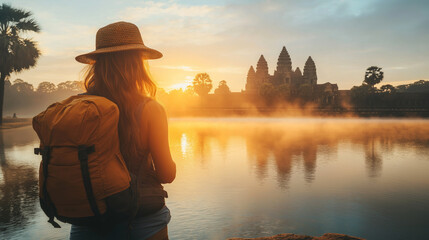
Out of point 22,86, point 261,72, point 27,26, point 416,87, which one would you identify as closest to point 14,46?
point 27,26

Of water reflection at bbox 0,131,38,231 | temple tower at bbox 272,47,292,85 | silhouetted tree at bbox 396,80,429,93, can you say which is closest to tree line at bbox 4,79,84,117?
temple tower at bbox 272,47,292,85

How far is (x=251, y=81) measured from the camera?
331 ft

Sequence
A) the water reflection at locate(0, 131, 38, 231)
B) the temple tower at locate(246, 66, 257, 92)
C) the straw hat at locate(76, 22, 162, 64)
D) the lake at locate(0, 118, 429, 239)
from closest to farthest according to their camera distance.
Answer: the straw hat at locate(76, 22, 162, 64) < the lake at locate(0, 118, 429, 239) < the water reflection at locate(0, 131, 38, 231) < the temple tower at locate(246, 66, 257, 92)

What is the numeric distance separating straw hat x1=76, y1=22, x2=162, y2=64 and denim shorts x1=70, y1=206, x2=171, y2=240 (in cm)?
81

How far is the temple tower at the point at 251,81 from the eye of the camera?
99.6 metres

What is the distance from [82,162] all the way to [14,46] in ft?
112

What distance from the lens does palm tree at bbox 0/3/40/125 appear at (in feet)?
98.4

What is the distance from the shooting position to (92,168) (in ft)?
4.81

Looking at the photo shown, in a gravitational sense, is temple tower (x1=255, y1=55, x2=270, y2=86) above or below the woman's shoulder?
above

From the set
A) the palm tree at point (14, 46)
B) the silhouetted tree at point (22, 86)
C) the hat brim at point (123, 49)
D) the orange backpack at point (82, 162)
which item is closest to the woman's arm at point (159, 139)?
the orange backpack at point (82, 162)

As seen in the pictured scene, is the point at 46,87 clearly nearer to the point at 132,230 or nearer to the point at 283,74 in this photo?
the point at 283,74

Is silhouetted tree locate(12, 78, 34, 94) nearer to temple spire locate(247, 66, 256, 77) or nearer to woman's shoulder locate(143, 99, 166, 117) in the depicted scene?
temple spire locate(247, 66, 256, 77)

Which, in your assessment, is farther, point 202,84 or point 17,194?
Result: point 202,84

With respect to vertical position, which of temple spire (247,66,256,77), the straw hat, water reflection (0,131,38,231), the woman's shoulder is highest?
temple spire (247,66,256,77)
